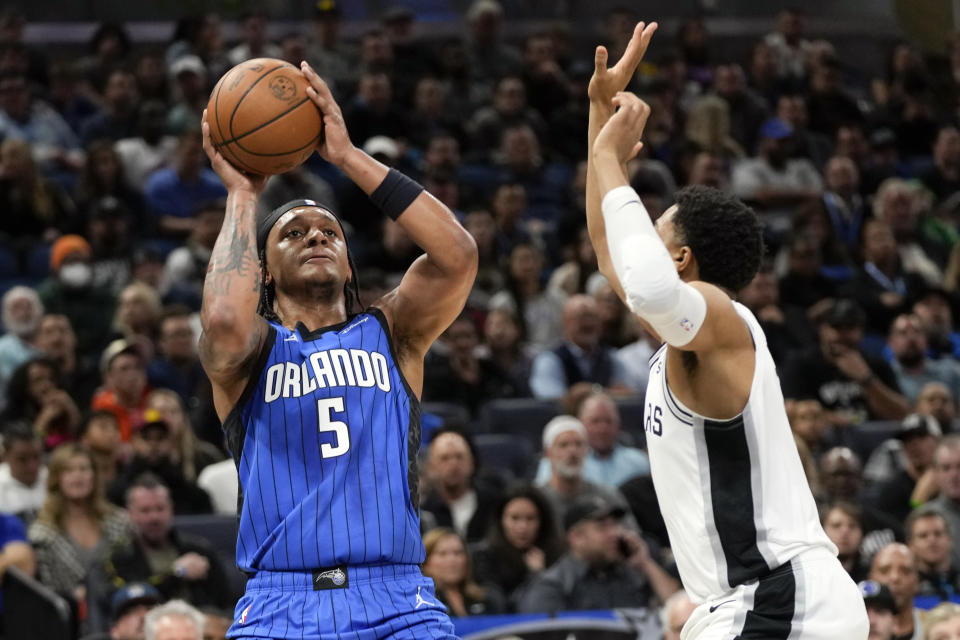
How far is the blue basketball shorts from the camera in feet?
12.6

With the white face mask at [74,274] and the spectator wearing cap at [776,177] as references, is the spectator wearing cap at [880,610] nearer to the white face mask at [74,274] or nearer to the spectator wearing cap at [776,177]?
the white face mask at [74,274]

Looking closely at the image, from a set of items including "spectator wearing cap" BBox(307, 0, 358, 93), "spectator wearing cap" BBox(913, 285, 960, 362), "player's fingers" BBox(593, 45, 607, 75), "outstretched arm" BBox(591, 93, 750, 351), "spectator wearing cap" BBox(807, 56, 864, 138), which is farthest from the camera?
"spectator wearing cap" BBox(807, 56, 864, 138)

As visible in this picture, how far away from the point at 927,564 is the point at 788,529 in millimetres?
4847

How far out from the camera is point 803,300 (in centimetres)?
1181

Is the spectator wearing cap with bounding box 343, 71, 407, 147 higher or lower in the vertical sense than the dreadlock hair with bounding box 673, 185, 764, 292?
higher

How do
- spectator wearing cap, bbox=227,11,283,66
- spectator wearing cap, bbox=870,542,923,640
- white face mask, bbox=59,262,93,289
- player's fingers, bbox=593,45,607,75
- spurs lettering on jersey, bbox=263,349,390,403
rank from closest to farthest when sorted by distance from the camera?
player's fingers, bbox=593,45,607,75
spurs lettering on jersey, bbox=263,349,390,403
spectator wearing cap, bbox=870,542,923,640
white face mask, bbox=59,262,93,289
spectator wearing cap, bbox=227,11,283,66

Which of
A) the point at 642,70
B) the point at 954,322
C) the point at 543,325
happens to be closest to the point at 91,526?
the point at 543,325

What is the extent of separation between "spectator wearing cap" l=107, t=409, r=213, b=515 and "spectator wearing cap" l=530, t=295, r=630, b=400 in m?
2.81

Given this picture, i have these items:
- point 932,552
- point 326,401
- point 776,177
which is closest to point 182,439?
point 932,552

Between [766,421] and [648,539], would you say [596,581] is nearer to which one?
[648,539]

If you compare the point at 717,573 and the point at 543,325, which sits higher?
the point at 543,325

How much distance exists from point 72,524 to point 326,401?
182 inches

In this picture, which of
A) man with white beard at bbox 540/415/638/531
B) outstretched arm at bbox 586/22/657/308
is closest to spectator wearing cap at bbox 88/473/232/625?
man with white beard at bbox 540/415/638/531

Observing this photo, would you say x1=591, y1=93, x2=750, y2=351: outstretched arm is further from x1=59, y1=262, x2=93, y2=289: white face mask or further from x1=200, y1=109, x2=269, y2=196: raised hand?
x1=59, y1=262, x2=93, y2=289: white face mask
